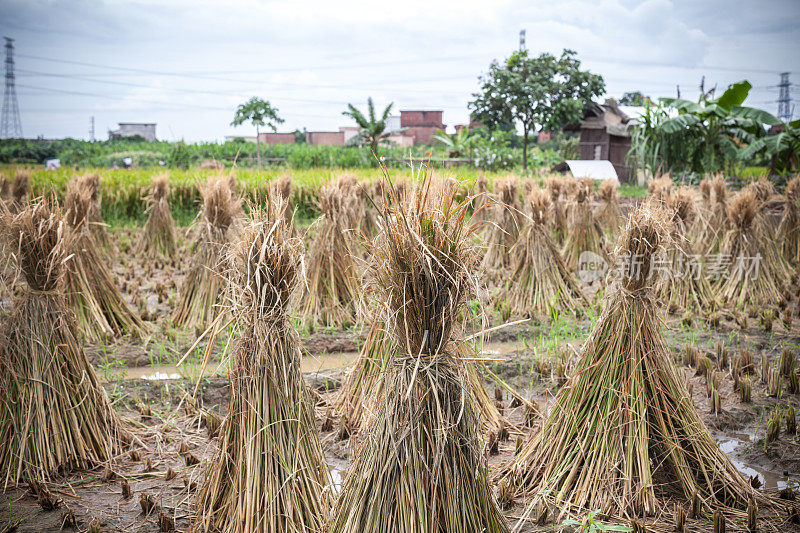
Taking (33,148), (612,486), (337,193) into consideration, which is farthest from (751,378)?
(33,148)

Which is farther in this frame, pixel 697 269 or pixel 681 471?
pixel 697 269

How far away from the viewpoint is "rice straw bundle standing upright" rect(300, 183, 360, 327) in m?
6.09

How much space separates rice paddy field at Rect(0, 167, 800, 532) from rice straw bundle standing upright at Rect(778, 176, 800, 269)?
11.9 feet

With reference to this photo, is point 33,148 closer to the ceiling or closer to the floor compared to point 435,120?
closer to the floor

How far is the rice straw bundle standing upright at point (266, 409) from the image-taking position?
226cm

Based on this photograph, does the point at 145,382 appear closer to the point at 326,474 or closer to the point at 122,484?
the point at 122,484

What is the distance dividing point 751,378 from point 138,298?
21.2ft

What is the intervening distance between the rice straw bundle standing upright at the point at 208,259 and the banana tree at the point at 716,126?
1375cm

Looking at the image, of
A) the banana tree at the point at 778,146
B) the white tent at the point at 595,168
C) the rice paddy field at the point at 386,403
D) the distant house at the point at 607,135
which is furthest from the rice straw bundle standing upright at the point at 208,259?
the distant house at the point at 607,135

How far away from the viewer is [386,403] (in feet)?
6.31

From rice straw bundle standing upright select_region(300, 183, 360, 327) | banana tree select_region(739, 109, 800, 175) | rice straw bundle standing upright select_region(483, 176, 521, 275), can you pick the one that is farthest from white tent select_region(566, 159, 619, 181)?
rice straw bundle standing upright select_region(300, 183, 360, 327)

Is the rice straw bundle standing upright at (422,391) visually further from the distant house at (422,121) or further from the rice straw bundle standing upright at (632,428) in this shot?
the distant house at (422,121)

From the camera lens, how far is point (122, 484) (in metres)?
2.94

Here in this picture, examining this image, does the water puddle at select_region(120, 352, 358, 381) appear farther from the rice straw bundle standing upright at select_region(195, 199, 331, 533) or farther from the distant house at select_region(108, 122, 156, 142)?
the distant house at select_region(108, 122, 156, 142)
